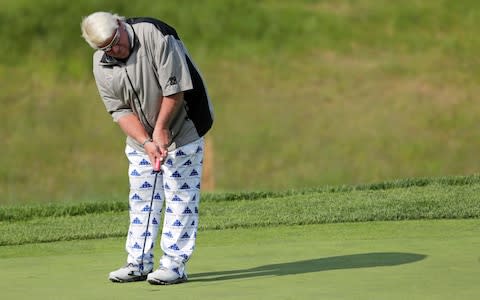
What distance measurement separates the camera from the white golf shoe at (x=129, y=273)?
6.79m

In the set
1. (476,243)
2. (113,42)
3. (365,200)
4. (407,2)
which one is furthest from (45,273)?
(407,2)

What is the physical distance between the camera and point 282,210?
33.4ft

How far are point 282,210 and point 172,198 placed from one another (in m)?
3.30

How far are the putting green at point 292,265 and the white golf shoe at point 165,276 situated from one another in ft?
0.18

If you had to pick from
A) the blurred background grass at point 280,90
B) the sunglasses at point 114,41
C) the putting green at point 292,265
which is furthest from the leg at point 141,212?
the blurred background grass at point 280,90

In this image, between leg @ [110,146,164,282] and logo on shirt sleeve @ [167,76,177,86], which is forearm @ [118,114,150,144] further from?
logo on shirt sleeve @ [167,76,177,86]

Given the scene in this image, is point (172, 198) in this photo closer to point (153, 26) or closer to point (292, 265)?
point (292, 265)

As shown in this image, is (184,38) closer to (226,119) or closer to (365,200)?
(226,119)

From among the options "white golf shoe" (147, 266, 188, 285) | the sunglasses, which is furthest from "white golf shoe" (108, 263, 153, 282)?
the sunglasses

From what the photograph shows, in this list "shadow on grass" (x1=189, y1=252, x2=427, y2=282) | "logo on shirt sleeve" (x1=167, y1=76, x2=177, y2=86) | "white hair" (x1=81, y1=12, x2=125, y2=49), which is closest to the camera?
"white hair" (x1=81, y1=12, x2=125, y2=49)

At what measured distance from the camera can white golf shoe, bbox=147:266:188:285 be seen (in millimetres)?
6723

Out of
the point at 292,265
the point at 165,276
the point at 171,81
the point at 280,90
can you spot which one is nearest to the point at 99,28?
the point at 171,81

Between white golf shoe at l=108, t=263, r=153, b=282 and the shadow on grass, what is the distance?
264mm

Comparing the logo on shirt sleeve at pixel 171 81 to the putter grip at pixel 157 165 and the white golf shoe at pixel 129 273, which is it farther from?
the white golf shoe at pixel 129 273
